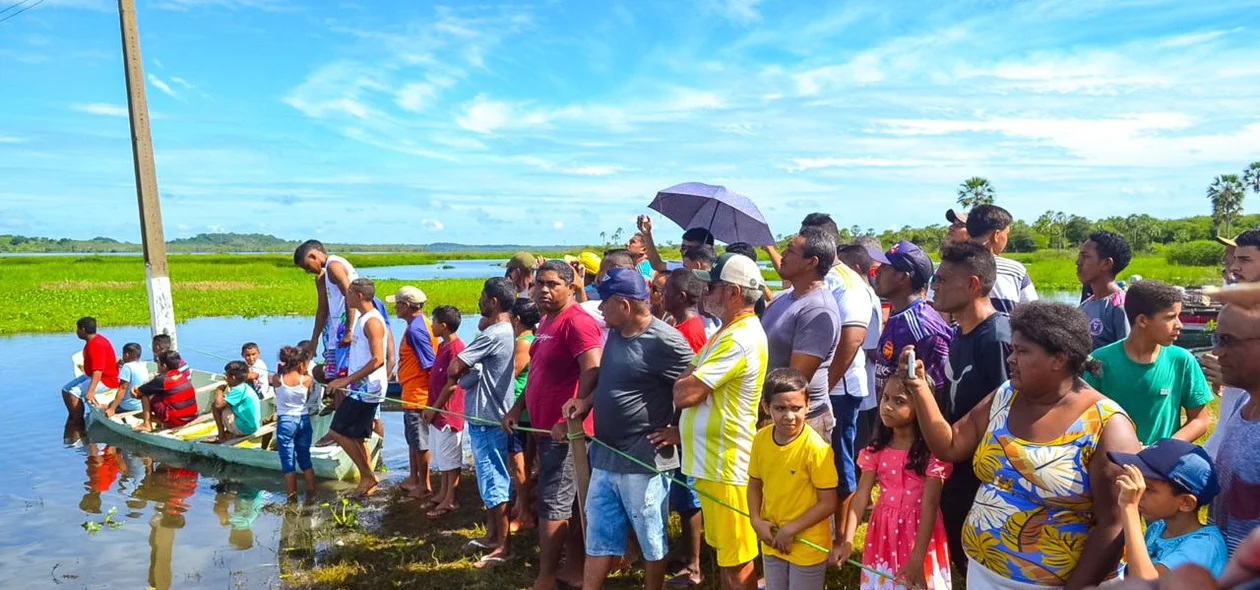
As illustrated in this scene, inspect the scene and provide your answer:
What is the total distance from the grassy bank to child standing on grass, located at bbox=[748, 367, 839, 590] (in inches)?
1084

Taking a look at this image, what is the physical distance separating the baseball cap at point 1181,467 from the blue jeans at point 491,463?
431 centimetres

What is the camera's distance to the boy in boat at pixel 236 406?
9305 mm

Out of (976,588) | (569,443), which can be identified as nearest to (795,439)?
(976,588)

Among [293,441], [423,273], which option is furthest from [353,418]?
[423,273]

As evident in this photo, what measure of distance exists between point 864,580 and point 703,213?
421 cm

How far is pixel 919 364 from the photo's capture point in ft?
10.7

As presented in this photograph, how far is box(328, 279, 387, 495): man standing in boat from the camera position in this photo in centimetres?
693

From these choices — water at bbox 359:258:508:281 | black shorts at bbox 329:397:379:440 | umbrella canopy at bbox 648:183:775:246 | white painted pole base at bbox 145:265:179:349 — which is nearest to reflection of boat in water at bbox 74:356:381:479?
black shorts at bbox 329:397:379:440

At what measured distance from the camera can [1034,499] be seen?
2.70m

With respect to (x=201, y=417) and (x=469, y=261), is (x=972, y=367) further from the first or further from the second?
(x=469, y=261)

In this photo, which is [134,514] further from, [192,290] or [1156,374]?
[192,290]

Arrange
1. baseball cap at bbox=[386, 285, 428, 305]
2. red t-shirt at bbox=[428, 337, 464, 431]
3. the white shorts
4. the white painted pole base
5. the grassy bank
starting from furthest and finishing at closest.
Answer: the grassy bank, the white painted pole base, baseball cap at bbox=[386, 285, 428, 305], the white shorts, red t-shirt at bbox=[428, 337, 464, 431]

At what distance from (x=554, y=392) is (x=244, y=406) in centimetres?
642

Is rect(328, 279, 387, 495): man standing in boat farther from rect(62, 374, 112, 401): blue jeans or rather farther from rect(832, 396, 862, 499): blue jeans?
rect(62, 374, 112, 401): blue jeans
